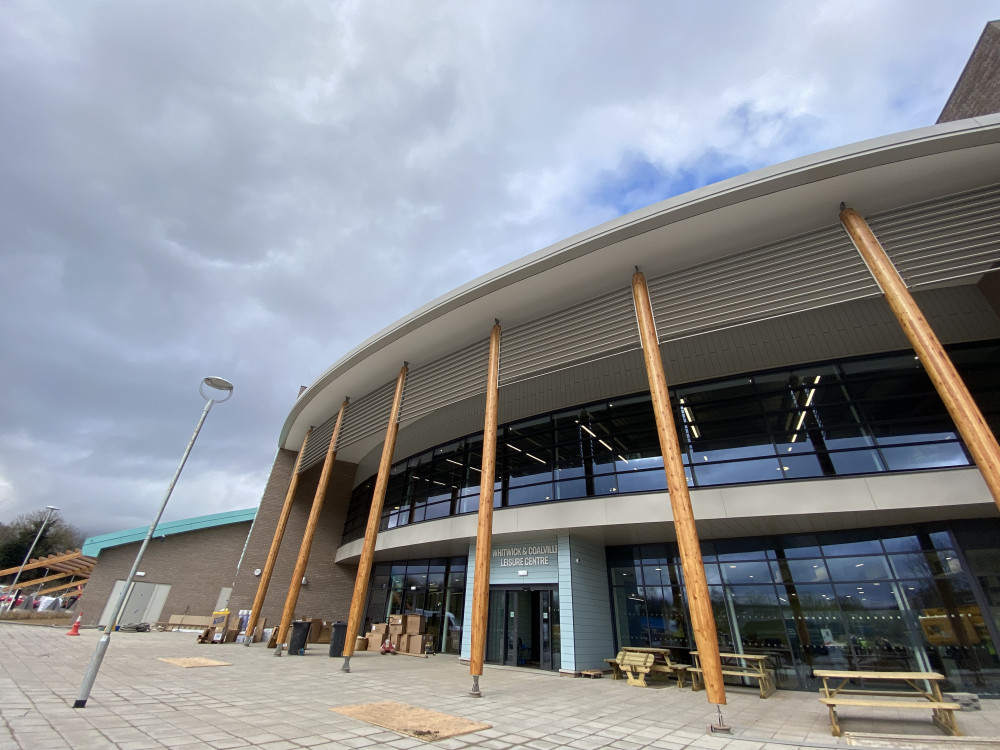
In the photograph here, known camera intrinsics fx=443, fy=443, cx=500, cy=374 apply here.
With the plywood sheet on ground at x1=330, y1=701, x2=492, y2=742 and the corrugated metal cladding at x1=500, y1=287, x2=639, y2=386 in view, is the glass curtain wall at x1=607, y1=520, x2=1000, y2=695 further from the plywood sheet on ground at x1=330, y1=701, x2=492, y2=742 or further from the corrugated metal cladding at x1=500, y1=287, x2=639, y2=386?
the plywood sheet on ground at x1=330, y1=701, x2=492, y2=742

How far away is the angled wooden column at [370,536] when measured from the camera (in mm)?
10581

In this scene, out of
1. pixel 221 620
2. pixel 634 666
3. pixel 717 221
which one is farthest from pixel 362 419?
pixel 717 221

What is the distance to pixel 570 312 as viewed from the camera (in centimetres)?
1138

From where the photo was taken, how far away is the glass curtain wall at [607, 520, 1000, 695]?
9.17 metres

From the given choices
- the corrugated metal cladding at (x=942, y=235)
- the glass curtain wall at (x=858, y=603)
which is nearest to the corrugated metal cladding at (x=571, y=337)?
the corrugated metal cladding at (x=942, y=235)

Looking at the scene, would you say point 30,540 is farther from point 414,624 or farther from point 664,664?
point 664,664

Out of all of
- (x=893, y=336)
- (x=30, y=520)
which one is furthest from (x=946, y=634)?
(x=30, y=520)

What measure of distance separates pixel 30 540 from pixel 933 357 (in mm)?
59720

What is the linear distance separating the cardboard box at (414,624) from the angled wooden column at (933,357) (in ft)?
49.9

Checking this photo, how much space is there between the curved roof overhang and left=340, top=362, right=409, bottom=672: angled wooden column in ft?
6.11

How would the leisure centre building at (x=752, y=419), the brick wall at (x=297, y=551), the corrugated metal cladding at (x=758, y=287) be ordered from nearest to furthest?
the corrugated metal cladding at (x=758, y=287) → the leisure centre building at (x=752, y=419) → the brick wall at (x=297, y=551)

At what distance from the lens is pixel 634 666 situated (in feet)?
34.4

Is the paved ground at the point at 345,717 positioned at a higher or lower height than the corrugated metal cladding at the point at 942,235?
lower

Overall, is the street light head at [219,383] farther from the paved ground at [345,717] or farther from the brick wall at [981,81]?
the brick wall at [981,81]
